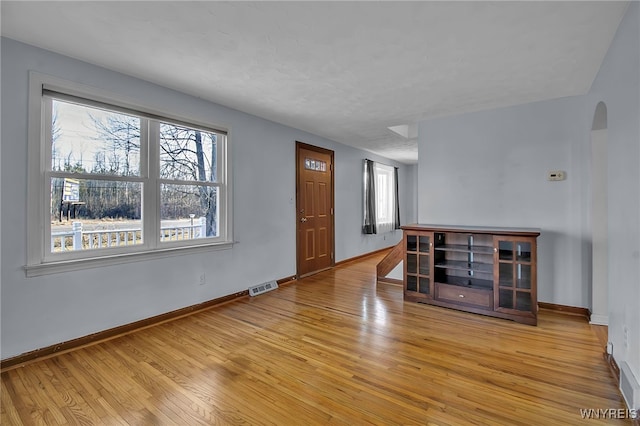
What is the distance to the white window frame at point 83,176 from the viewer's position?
229 centimetres

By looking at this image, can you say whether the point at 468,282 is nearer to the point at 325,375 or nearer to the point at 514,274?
the point at 514,274

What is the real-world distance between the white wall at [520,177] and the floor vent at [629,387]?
1.72 m

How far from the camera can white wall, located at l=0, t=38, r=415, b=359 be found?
2.21 meters

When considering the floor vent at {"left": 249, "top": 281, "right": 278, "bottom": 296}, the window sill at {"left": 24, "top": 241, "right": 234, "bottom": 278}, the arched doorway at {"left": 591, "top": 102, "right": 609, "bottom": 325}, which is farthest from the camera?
the floor vent at {"left": 249, "top": 281, "right": 278, "bottom": 296}

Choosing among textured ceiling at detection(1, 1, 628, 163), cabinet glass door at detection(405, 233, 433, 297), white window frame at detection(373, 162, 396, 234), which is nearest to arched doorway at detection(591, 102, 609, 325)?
textured ceiling at detection(1, 1, 628, 163)

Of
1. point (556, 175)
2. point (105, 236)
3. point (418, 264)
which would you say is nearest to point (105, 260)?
point (105, 236)

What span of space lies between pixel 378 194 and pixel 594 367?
534cm

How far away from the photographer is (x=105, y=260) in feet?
8.79

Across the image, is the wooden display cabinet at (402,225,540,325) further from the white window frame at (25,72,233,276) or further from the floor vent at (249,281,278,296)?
the white window frame at (25,72,233,276)

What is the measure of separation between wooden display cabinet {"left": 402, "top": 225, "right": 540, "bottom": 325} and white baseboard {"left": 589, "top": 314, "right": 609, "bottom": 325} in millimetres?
608

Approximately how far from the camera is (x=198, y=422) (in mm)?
1642

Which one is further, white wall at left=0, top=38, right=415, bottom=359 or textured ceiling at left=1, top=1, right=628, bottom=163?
white wall at left=0, top=38, right=415, bottom=359

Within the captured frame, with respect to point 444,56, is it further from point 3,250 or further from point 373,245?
point 373,245

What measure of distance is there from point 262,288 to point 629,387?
11.6 feet
